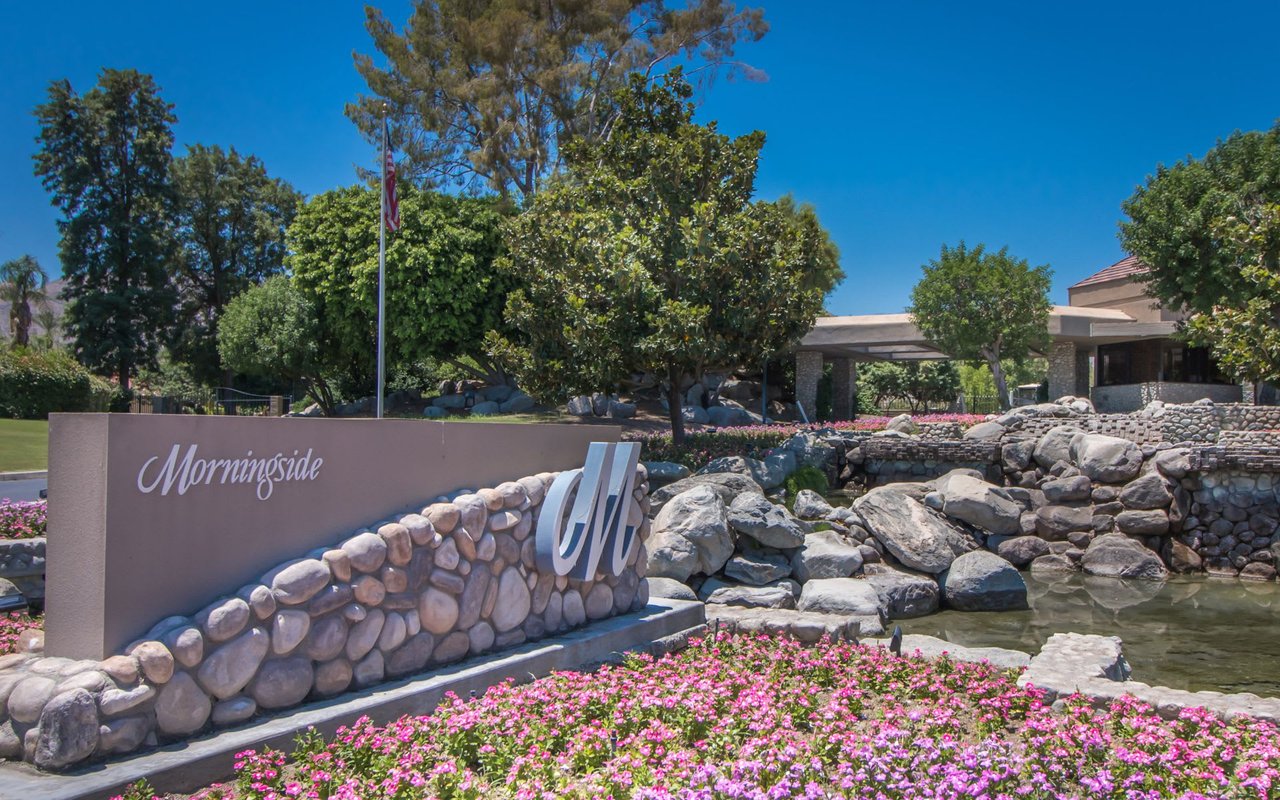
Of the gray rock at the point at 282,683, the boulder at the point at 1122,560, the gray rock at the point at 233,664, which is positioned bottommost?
the boulder at the point at 1122,560

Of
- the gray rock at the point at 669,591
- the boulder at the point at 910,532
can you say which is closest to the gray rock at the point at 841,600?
the gray rock at the point at 669,591

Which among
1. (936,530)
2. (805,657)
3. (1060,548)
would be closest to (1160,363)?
(1060,548)

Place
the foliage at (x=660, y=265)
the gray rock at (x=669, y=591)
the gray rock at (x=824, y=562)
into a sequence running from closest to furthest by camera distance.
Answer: the gray rock at (x=669, y=591) < the gray rock at (x=824, y=562) < the foliage at (x=660, y=265)

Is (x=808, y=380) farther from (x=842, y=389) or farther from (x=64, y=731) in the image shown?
(x=64, y=731)

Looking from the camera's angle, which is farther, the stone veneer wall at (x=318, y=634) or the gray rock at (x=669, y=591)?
the gray rock at (x=669, y=591)

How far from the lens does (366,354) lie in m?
34.0

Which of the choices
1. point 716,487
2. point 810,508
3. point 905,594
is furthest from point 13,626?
point 810,508

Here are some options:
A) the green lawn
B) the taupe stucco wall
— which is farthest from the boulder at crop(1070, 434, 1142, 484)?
the green lawn

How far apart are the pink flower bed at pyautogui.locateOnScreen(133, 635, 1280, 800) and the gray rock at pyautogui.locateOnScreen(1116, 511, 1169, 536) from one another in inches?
469

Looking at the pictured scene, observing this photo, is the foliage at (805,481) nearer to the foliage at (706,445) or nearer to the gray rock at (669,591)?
the foliage at (706,445)

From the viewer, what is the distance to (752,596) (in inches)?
413

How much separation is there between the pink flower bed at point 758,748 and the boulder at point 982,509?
1064 centimetres

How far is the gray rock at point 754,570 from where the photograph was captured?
11406mm

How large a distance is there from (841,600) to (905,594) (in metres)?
2.42
